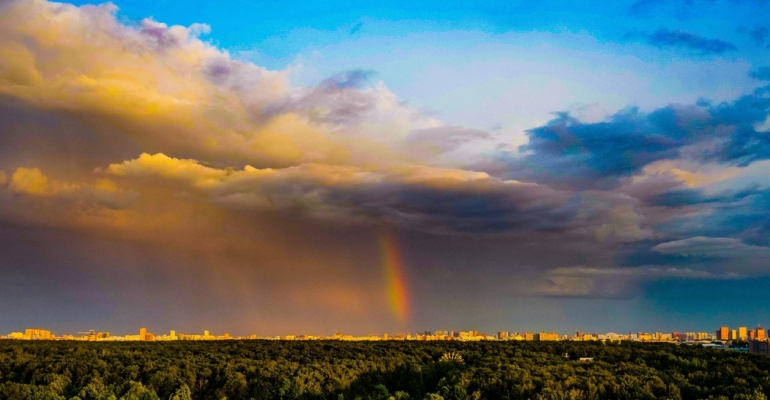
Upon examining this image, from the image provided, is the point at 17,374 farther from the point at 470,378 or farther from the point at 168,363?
the point at 470,378

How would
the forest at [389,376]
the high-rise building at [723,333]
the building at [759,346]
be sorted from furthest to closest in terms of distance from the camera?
1. the high-rise building at [723,333]
2. the building at [759,346]
3. the forest at [389,376]

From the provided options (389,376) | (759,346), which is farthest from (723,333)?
(389,376)

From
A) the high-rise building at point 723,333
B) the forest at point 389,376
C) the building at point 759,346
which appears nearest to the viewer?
the forest at point 389,376

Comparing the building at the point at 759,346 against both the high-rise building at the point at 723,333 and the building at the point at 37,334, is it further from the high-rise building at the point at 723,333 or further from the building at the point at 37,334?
the building at the point at 37,334

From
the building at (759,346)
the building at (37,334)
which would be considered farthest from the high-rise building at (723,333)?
the building at (37,334)

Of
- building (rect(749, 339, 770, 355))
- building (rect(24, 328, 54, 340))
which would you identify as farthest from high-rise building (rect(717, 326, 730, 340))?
building (rect(24, 328, 54, 340))

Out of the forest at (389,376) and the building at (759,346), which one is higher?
the building at (759,346)

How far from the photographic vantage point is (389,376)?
62312 millimetres

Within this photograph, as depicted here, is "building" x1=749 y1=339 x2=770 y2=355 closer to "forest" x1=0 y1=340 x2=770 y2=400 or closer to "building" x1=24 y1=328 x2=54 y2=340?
"forest" x1=0 y1=340 x2=770 y2=400

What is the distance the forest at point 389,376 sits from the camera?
1575 inches

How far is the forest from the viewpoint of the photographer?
1575 inches

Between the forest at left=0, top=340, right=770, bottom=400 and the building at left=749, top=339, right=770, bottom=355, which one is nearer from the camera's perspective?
the forest at left=0, top=340, right=770, bottom=400

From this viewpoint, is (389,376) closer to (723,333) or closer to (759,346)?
(759,346)

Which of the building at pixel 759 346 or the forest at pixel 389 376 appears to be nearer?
the forest at pixel 389 376
